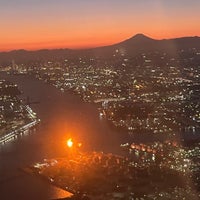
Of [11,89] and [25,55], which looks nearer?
[11,89]

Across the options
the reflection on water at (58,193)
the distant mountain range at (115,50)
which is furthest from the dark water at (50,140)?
the distant mountain range at (115,50)

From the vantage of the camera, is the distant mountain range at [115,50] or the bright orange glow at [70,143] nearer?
the bright orange glow at [70,143]

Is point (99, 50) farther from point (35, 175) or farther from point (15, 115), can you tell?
point (35, 175)

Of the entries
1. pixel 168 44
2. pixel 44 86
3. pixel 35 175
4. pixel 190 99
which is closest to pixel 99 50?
pixel 168 44

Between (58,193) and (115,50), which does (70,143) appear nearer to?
(58,193)

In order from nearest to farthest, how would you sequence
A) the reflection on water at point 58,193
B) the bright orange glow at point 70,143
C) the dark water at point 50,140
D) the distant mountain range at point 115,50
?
1. the reflection on water at point 58,193
2. the dark water at point 50,140
3. the bright orange glow at point 70,143
4. the distant mountain range at point 115,50

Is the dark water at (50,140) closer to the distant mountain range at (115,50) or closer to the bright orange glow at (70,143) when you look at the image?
the bright orange glow at (70,143)
